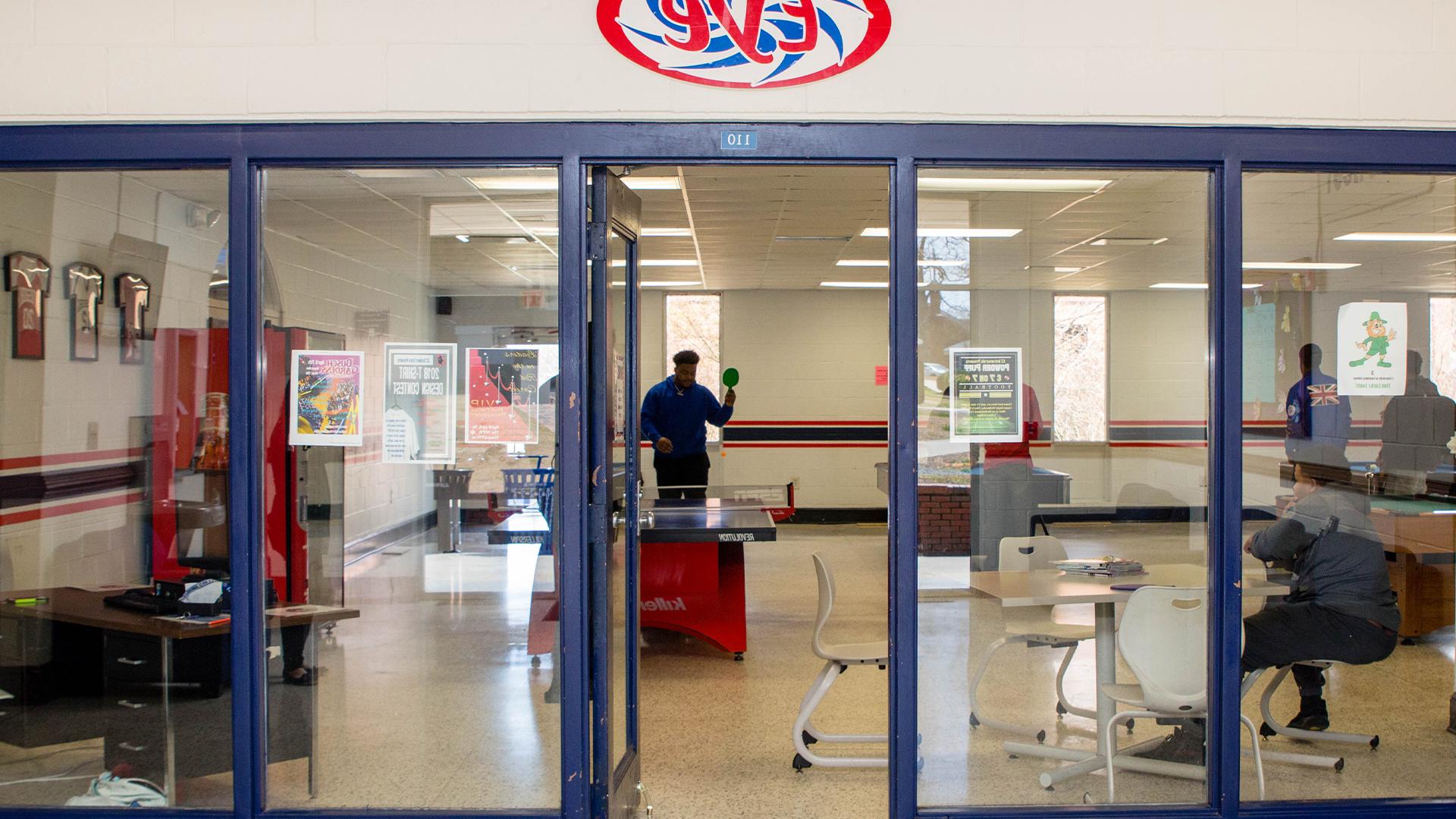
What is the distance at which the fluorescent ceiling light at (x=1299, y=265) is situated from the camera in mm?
3148

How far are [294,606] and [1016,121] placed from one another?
9.52 feet

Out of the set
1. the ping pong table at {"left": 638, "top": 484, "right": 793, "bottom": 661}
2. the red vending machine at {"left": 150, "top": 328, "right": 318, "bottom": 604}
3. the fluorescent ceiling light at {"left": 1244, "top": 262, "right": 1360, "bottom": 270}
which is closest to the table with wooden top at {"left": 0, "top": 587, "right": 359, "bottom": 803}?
the red vending machine at {"left": 150, "top": 328, "right": 318, "bottom": 604}

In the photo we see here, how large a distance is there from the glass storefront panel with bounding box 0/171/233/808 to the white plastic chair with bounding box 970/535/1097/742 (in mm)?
2862

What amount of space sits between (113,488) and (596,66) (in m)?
2.70

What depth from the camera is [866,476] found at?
12.3m

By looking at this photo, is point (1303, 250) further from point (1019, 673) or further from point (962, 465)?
point (1019, 673)

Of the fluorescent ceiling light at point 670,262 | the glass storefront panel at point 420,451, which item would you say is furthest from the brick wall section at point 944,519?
the fluorescent ceiling light at point 670,262

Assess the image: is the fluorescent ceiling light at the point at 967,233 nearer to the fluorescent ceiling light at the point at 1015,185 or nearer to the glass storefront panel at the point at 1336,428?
the fluorescent ceiling light at the point at 1015,185

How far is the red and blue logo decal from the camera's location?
2943 mm

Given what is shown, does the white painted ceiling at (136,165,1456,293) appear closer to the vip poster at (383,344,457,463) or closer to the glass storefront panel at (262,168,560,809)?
the glass storefront panel at (262,168,560,809)

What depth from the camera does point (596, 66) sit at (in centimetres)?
295

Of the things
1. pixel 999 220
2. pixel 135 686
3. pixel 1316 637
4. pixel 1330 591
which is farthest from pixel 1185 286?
pixel 135 686

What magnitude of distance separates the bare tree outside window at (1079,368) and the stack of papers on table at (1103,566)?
0.74 m

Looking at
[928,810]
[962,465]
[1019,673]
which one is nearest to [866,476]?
[1019,673]
